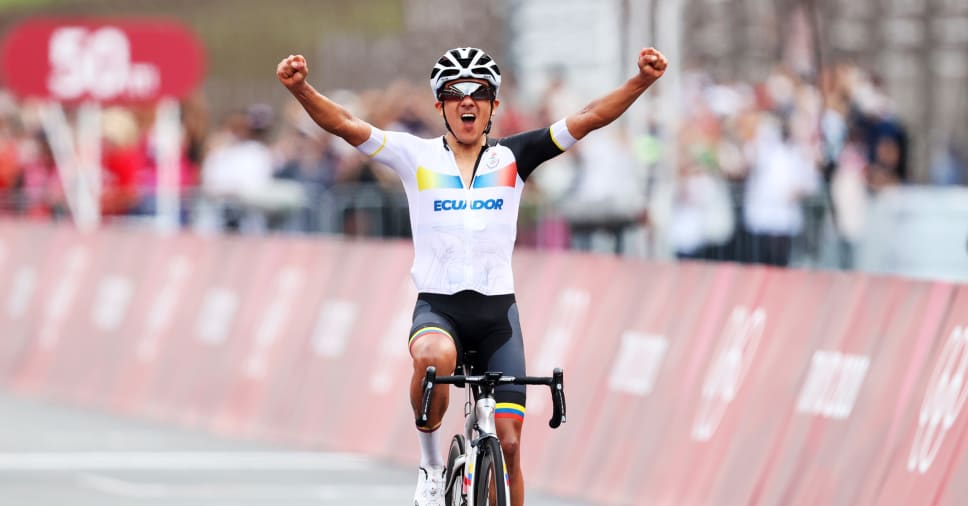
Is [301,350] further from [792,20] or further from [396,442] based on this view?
[792,20]

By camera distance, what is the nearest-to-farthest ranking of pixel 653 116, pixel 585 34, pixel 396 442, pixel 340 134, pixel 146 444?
pixel 340 134 < pixel 396 442 < pixel 146 444 < pixel 653 116 < pixel 585 34

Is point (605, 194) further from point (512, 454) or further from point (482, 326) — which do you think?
point (512, 454)

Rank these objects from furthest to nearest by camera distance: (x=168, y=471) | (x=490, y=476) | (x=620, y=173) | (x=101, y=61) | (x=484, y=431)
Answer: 1. (x=101, y=61)
2. (x=620, y=173)
3. (x=168, y=471)
4. (x=484, y=431)
5. (x=490, y=476)

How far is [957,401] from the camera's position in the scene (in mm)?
10062

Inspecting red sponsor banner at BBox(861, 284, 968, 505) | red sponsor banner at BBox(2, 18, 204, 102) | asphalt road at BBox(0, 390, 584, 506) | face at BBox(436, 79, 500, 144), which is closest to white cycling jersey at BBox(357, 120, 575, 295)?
face at BBox(436, 79, 500, 144)

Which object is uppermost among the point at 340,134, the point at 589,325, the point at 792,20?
the point at 792,20

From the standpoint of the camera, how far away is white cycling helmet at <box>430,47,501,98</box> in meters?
9.45

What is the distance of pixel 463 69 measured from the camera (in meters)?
9.45

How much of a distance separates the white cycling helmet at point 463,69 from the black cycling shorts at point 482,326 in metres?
0.86

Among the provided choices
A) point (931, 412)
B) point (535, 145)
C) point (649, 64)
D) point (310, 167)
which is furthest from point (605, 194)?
point (649, 64)

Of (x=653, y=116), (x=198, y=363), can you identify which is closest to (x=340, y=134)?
(x=198, y=363)

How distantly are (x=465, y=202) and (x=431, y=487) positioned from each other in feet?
3.87

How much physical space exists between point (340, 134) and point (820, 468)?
3.02 metres

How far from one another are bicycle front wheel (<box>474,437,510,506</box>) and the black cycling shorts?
49 cm
